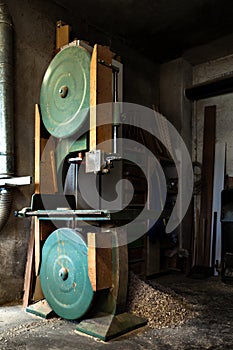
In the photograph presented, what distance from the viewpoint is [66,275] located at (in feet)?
7.26

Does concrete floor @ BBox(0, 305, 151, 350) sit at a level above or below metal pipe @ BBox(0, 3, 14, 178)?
below

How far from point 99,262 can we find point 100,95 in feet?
3.63

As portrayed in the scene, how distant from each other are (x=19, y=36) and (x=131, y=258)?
2.42 metres

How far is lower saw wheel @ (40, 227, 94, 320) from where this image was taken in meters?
2.12

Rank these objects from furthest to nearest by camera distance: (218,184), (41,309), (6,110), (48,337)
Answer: (218,184)
(6,110)
(41,309)
(48,337)

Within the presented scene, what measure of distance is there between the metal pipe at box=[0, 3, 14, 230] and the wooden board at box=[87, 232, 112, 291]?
0.95 metres

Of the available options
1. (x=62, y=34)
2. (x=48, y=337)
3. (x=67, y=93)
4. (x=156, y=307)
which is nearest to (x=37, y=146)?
(x=67, y=93)

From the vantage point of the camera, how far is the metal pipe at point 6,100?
267cm

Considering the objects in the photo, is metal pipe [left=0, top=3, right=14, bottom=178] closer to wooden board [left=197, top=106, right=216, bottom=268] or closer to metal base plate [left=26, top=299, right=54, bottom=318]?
metal base plate [left=26, top=299, right=54, bottom=318]

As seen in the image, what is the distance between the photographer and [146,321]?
2.19m

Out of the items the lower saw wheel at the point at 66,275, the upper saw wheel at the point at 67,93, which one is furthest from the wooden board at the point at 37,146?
the lower saw wheel at the point at 66,275

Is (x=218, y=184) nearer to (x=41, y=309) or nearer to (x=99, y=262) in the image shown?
(x=99, y=262)

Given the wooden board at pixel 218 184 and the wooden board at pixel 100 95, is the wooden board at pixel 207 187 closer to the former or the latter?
the wooden board at pixel 218 184

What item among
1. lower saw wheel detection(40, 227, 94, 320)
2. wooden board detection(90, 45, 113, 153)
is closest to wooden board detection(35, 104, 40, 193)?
lower saw wheel detection(40, 227, 94, 320)
